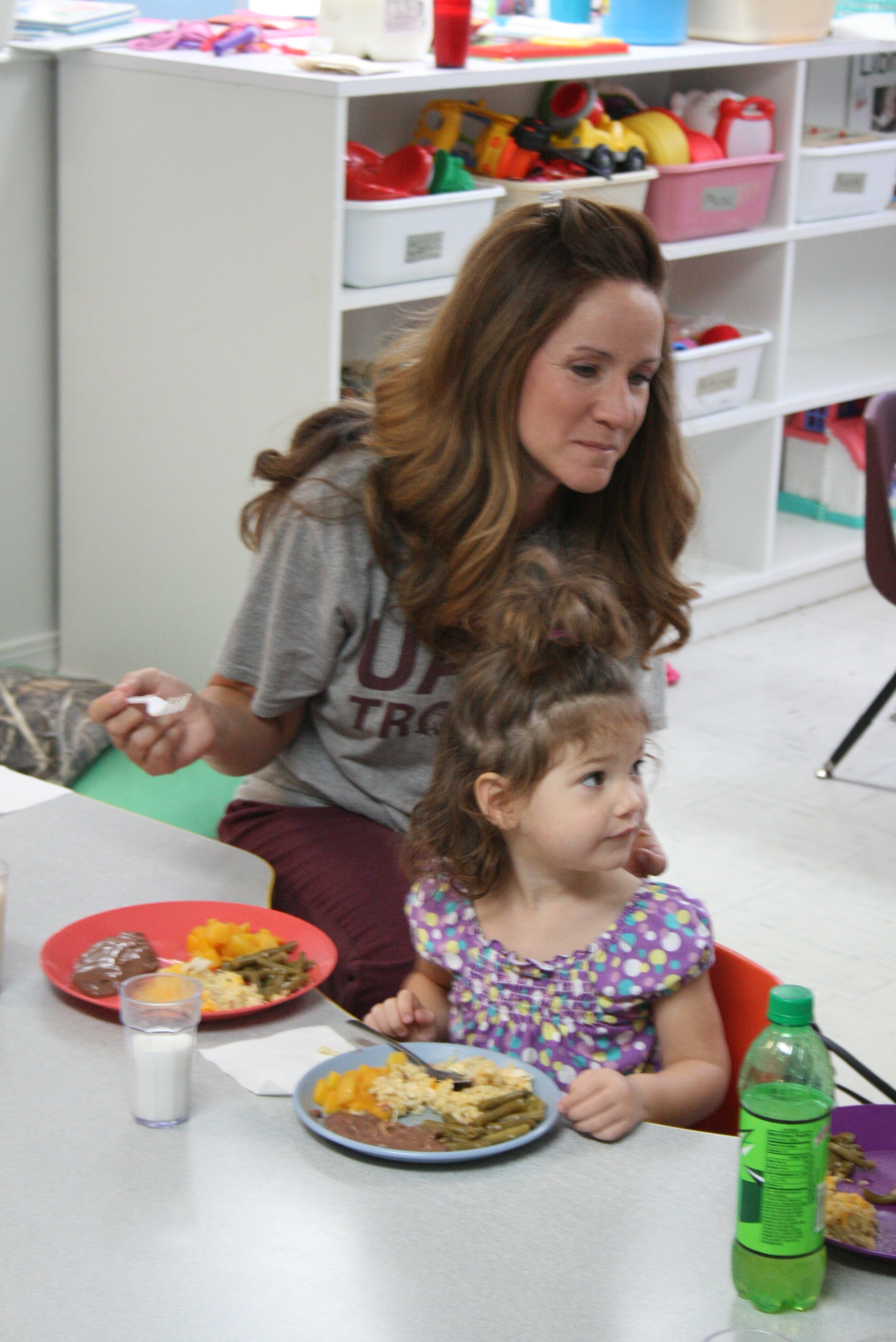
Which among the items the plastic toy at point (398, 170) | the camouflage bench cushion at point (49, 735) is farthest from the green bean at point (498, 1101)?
the plastic toy at point (398, 170)

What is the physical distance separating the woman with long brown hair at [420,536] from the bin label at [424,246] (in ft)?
3.80

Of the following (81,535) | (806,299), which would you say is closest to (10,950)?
(81,535)

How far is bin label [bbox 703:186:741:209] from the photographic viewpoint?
366 centimetres

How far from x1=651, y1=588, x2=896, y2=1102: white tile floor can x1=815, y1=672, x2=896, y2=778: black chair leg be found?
0.12ft

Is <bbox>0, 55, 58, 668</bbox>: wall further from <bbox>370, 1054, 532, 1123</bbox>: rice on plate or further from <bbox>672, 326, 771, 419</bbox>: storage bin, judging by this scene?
<bbox>370, 1054, 532, 1123</bbox>: rice on plate

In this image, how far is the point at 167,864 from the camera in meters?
1.55

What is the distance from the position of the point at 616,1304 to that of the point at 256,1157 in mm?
275

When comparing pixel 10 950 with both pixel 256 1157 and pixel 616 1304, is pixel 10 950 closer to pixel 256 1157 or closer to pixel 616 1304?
pixel 256 1157

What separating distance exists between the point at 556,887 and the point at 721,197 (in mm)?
2682

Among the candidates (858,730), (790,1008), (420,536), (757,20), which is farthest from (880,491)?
(790,1008)

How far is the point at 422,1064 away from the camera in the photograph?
4.03 ft

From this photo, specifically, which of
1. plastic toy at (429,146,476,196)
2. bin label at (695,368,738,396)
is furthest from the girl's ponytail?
bin label at (695,368,738,396)

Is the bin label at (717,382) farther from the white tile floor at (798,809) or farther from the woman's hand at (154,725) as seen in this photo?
the woman's hand at (154,725)

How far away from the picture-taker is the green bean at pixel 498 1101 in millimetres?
1158
